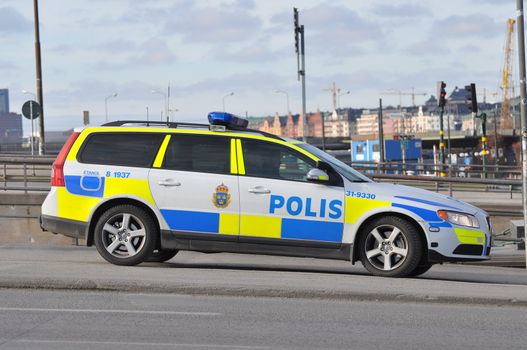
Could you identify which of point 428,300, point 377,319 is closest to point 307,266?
point 428,300

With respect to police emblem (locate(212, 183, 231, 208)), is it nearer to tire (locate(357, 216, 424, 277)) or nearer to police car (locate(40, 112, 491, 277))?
police car (locate(40, 112, 491, 277))

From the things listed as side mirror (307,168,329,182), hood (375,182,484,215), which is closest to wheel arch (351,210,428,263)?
hood (375,182,484,215)

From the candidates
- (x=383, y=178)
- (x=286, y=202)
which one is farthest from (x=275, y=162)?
(x=383, y=178)

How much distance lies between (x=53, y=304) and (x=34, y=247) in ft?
21.9

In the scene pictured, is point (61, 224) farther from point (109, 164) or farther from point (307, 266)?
point (307, 266)

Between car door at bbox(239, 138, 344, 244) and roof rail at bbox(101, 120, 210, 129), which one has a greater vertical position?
roof rail at bbox(101, 120, 210, 129)

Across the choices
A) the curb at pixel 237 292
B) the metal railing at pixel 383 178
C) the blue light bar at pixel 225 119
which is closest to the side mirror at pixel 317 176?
the blue light bar at pixel 225 119

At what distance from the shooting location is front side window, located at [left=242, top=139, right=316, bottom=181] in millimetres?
12008

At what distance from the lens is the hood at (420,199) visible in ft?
38.2

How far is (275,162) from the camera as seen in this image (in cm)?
1209

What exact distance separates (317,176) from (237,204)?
3.18ft

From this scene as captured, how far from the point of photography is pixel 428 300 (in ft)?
32.7

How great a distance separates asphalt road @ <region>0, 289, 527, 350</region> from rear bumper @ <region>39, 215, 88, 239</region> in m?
2.24

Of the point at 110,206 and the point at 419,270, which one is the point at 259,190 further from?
the point at 419,270
